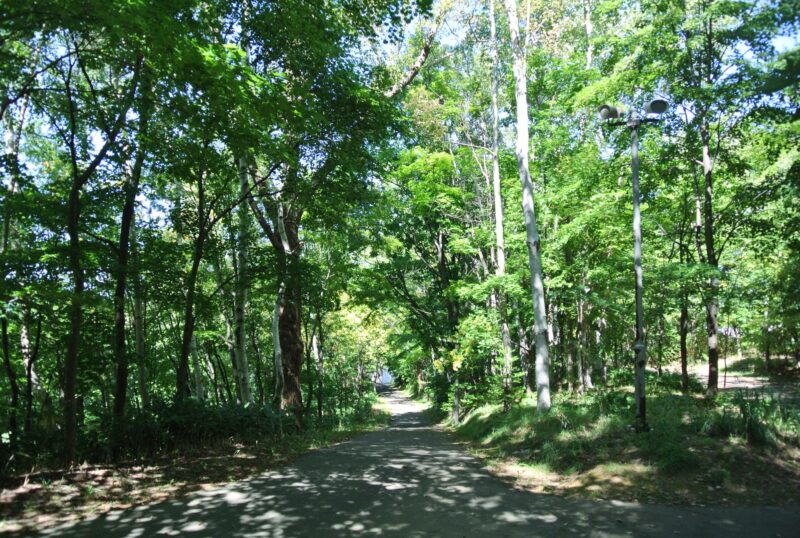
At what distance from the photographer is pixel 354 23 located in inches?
368

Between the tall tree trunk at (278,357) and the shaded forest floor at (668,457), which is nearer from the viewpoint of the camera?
the shaded forest floor at (668,457)

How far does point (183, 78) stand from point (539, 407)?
979 centimetres

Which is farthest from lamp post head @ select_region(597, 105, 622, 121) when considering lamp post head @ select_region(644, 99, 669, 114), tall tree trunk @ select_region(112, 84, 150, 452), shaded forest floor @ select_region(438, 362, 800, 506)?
tall tree trunk @ select_region(112, 84, 150, 452)

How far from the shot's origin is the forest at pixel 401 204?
261 inches

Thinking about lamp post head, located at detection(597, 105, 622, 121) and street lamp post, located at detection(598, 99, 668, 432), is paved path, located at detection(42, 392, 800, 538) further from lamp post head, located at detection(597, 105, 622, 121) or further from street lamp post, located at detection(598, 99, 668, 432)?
lamp post head, located at detection(597, 105, 622, 121)

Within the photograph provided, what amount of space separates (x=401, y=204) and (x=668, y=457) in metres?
15.6

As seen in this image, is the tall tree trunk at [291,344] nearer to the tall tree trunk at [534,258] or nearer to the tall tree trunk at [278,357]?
the tall tree trunk at [278,357]

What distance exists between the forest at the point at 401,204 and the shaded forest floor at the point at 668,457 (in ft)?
0.22

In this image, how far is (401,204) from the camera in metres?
20.4

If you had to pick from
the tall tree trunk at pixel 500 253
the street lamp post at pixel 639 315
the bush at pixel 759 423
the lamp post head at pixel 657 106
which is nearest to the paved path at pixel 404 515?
the bush at pixel 759 423

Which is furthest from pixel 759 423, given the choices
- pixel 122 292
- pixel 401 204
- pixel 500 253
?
pixel 401 204

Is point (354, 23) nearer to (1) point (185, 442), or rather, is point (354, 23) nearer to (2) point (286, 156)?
(2) point (286, 156)

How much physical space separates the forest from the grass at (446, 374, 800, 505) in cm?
7

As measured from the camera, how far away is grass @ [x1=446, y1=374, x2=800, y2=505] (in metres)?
5.74
